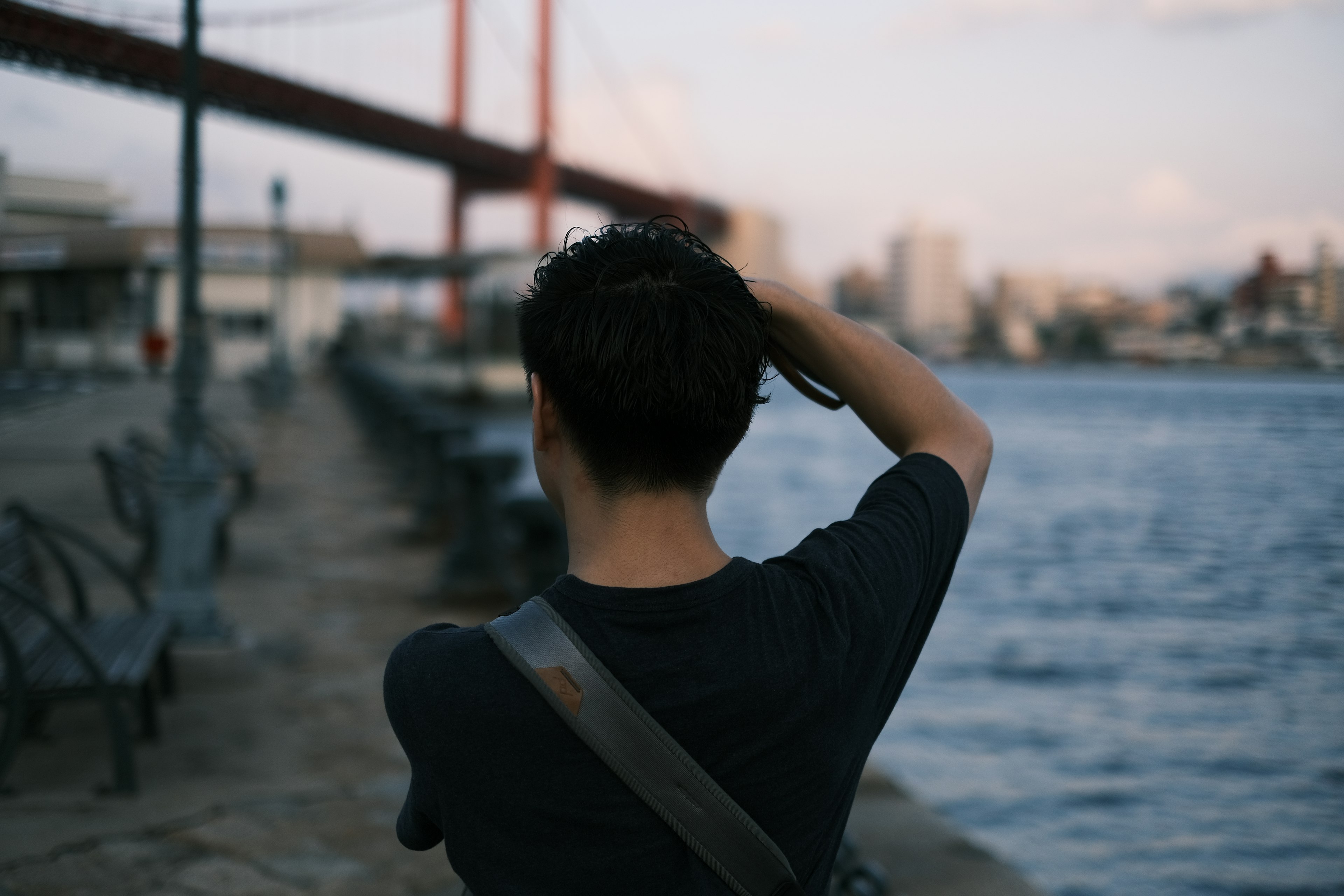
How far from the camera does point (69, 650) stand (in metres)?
3.48

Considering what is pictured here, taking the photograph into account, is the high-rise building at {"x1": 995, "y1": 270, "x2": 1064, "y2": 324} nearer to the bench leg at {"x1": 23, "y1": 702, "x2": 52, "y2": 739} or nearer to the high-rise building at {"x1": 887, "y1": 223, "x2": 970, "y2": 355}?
the bench leg at {"x1": 23, "y1": 702, "x2": 52, "y2": 739}

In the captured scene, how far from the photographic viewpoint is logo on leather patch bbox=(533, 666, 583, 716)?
3.23ft

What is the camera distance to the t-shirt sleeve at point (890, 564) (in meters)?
1.08

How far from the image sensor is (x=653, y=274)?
1.05 m

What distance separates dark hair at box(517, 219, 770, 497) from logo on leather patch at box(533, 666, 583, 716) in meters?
0.18

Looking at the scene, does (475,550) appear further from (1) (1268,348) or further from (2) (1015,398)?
(2) (1015,398)

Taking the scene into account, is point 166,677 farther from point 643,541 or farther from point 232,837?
point 643,541

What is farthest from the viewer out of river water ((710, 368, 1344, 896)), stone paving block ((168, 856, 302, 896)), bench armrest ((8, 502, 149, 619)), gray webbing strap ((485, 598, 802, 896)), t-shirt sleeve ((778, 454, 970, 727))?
bench armrest ((8, 502, 149, 619))

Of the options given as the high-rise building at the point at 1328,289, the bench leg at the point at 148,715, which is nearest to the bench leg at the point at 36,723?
the bench leg at the point at 148,715

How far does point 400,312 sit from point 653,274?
33.5 m

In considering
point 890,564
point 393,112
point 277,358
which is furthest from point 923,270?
point 890,564

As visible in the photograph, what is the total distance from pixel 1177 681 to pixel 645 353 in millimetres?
5952

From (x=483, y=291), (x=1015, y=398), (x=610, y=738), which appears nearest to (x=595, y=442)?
(x=610, y=738)

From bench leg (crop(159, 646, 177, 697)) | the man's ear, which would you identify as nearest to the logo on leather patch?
the man's ear
